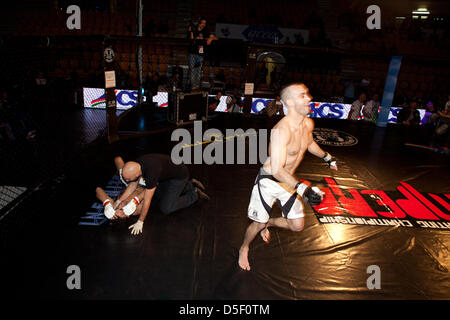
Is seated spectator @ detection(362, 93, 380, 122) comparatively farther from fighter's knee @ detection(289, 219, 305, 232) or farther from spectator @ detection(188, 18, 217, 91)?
fighter's knee @ detection(289, 219, 305, 232)

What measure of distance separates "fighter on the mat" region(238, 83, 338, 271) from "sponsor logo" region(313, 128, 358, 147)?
394cm

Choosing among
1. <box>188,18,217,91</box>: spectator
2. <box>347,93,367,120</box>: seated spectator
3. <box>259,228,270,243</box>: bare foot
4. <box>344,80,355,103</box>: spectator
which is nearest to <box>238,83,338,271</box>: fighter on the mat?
<box>259,228,270,243</box>: bare foot

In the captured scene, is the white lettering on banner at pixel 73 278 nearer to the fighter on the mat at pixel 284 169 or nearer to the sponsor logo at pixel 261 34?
the fighter on the mat at pixel 284 169

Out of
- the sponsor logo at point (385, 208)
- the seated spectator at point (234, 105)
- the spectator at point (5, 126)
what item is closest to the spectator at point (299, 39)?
the seated spectator at point (234, 105)

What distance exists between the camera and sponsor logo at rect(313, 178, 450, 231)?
3785mm

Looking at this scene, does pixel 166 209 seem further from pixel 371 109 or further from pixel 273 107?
pixel 371 109

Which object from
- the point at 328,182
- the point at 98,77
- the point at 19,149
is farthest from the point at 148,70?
the point at 328,182

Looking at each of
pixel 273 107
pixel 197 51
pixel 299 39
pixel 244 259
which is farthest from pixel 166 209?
pixel 299 39

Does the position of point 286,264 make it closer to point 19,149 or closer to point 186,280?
point 186,280

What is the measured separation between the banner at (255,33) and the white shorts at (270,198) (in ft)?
38.7

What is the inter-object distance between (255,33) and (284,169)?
1206cm

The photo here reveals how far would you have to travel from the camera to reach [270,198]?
281 cm

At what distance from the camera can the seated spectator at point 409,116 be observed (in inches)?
337
